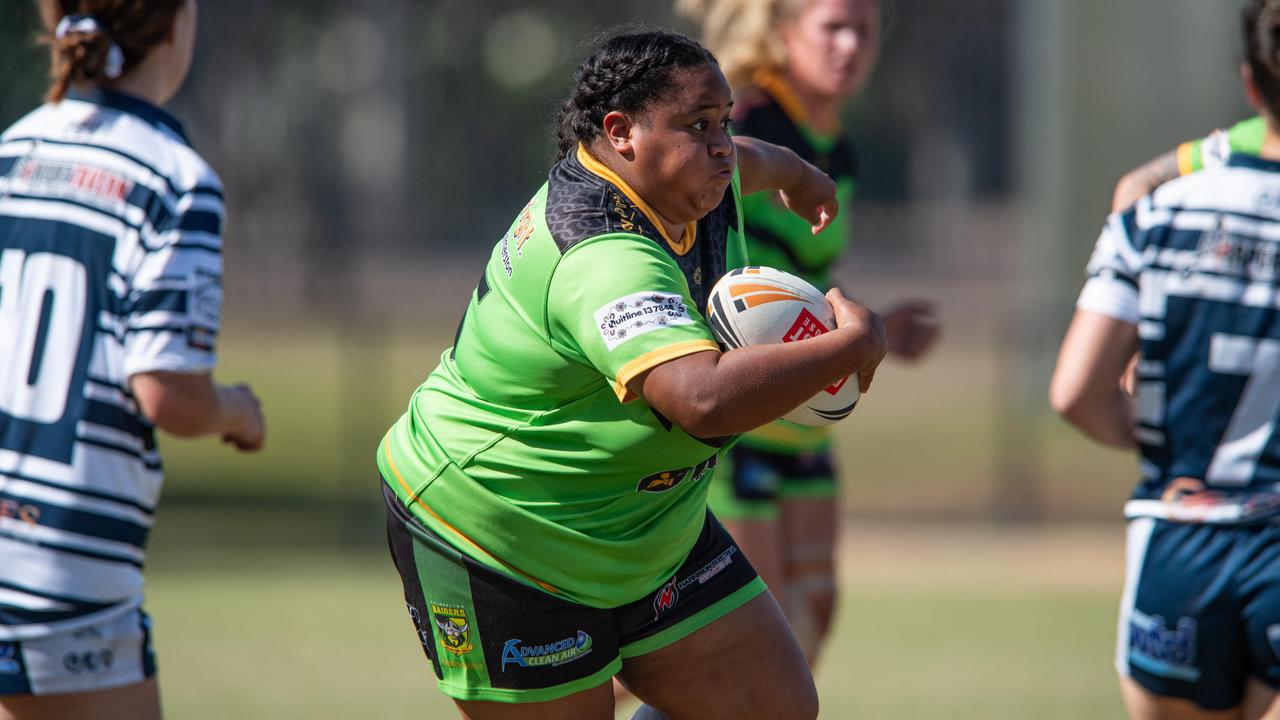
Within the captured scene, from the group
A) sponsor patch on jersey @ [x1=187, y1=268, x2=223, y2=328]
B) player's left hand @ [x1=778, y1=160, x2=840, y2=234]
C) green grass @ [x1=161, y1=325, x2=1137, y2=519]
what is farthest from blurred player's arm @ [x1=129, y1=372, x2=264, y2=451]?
green grass @ [x1=161, y1=325, x2=1137, y2=519]

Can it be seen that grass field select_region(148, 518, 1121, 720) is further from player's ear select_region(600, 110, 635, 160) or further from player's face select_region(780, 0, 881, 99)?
player's ear select_region(600, 110, 635, 160)

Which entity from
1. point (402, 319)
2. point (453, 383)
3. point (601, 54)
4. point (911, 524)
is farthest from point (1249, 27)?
point (402, 319)

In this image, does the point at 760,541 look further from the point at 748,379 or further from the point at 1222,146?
the point at 748,379

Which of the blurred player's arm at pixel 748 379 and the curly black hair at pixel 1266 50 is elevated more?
the curly black hair at pixel 1266 50

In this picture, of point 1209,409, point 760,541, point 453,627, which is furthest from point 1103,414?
point 760,541

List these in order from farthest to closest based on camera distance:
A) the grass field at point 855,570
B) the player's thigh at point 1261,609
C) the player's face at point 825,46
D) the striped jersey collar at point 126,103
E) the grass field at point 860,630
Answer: the grass field at point 855,570 < the grass field at point 860,630 < the player's face at point 825,46 < the striped jersey collar at point 126,103 < the player's thigh at point 1261,609

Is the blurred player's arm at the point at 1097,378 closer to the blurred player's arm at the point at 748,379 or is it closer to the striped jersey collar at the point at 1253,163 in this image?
the striped jersey collar at the point at 1253,163

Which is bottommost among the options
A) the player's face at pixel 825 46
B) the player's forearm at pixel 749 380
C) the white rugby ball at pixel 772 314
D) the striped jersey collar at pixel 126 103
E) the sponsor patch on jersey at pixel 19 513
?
the sponsor patch on jersey at pixel 19 513

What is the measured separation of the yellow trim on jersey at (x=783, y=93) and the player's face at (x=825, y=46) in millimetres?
74

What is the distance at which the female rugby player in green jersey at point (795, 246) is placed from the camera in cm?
524

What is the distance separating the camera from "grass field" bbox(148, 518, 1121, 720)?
294 inches

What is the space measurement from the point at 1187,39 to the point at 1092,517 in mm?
8423

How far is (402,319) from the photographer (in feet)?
94.5

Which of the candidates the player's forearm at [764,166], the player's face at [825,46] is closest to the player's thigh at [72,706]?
the player's forearm at [764,166]
